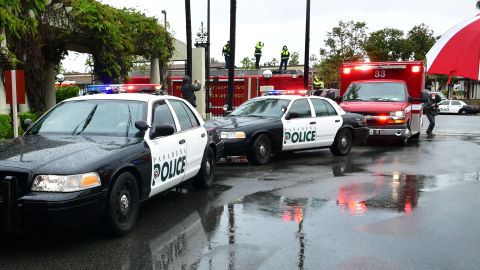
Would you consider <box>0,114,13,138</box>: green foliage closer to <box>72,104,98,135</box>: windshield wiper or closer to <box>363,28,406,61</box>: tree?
<box>72,104,98,135</box>: windshield wiper

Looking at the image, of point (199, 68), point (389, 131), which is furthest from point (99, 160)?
point (199, 68)

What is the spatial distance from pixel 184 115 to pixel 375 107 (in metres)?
7.93

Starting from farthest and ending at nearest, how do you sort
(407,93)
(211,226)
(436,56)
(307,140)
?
(407,93) → (307,140) → (211,226) → (436,56)

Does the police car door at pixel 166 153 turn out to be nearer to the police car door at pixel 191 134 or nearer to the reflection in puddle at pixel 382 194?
the police car door at pixel 191 134

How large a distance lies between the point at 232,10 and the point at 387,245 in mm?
12631

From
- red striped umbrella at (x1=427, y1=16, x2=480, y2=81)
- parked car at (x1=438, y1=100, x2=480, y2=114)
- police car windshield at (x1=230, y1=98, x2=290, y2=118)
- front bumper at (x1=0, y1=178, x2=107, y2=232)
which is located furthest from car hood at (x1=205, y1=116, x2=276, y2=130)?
parked car at (x1=438, y1=100, x2=480, y2=114)

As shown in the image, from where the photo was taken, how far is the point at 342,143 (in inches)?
483

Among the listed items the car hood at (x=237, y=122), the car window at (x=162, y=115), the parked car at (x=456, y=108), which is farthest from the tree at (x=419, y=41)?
the car window at (x=162, y=115)

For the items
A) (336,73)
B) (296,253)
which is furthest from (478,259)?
(336,73)

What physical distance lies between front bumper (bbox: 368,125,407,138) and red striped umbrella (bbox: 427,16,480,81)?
1095 cm

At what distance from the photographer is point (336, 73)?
143 ft

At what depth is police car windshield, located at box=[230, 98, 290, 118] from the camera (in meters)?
11.2

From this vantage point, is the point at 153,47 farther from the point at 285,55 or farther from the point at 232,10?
the point at 285,55

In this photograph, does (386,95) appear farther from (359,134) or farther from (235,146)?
(235,146)
